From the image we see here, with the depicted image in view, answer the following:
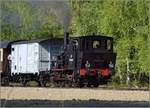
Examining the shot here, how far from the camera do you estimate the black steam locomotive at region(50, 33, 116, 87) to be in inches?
1179

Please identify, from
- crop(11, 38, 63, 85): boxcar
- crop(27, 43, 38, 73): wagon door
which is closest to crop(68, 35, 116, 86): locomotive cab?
crop(11, 38, 63, 85): boxcar

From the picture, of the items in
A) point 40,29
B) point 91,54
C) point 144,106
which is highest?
point 40,29

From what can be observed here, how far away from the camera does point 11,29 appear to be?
2352 inches

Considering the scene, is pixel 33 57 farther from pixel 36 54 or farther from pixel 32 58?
pixel 36 54

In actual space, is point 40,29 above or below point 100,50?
above

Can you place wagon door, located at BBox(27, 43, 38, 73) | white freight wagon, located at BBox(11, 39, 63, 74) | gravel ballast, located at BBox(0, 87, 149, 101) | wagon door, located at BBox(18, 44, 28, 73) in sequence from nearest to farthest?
gravel ballast, located at BBox(0, 87, 149, 101) < white freight wagon, located at BBox(11, 39, 63, 74) < wagon door, located at BBox(27, 43, 38, 73) < wagon door, located at BBox(18, 44, 28, 73)

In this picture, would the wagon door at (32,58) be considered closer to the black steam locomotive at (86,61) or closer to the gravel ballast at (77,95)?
the black steam locomotive at (86,61)

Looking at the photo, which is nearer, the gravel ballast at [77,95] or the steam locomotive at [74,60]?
the gravel ballast at [77,95]

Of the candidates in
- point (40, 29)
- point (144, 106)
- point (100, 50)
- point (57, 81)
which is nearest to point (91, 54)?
point (100, 50)

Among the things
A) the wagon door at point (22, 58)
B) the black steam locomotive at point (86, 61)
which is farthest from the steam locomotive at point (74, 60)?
the wagon door at point (22, 58)

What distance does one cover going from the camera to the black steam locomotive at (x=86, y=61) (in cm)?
2994

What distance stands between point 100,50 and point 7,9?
30.7 m

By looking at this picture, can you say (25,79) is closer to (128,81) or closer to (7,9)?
(128,81)

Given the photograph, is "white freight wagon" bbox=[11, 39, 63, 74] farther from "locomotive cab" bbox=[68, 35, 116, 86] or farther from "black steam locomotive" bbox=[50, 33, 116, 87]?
"locomotive cab" bbox=[68, 35, 116, 86]
